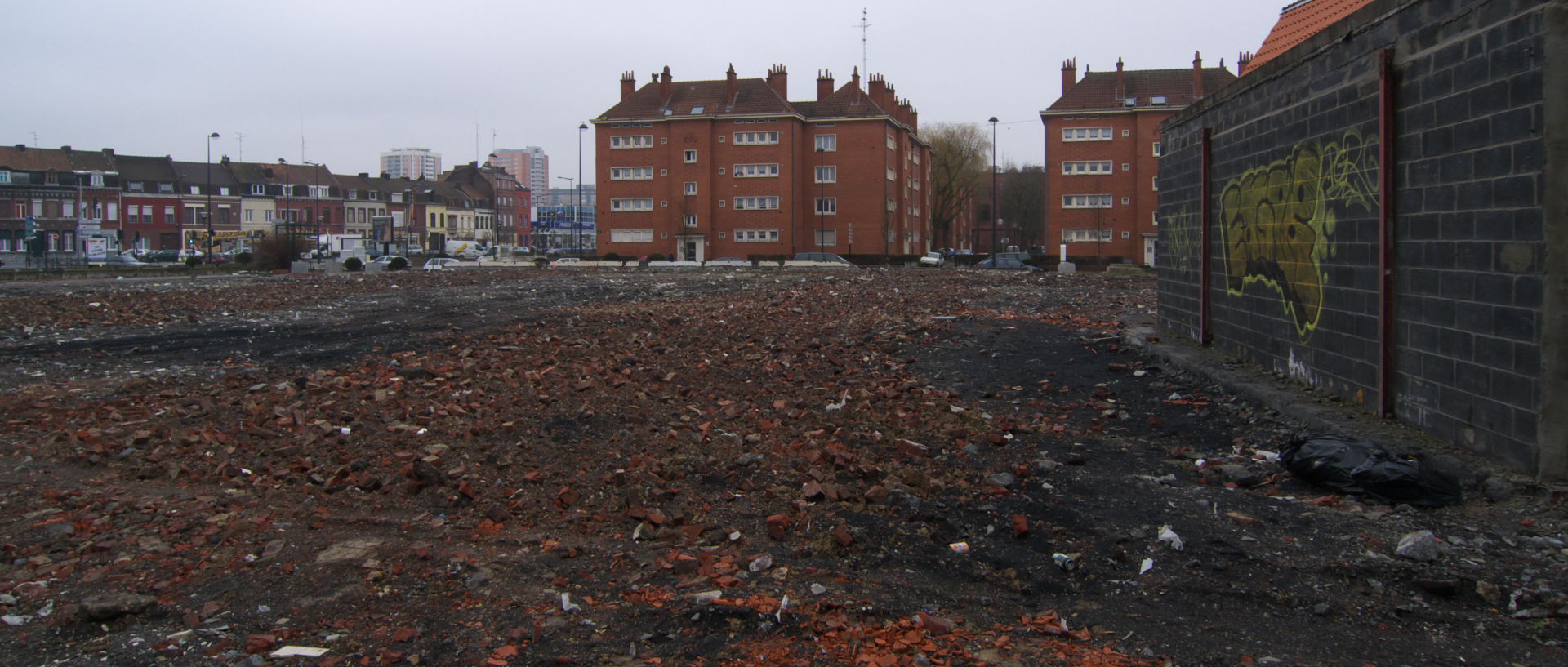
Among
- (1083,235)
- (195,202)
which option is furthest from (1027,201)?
(195,202)

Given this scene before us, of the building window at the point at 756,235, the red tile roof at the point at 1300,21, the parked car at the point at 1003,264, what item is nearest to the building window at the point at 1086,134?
the parked car at the point at 1003,264

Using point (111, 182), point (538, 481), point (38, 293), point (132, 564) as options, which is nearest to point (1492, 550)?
point (538, 481)

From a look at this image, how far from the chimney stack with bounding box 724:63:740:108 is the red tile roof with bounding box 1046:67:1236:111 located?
20191 millimetres

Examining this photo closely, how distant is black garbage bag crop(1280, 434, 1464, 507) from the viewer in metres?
5.23

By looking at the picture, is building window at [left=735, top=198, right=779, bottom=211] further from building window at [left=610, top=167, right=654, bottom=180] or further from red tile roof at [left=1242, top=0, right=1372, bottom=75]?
red tile roof at [left=1242, top=0, right=1372, bottom=75]

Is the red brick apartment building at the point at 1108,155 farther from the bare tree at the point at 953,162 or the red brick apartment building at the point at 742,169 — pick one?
the bare tree at the point at 953,162

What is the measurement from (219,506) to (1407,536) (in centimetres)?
605

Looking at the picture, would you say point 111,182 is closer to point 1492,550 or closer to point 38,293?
point 38,293

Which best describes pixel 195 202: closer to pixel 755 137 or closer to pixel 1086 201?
pixel 755 137

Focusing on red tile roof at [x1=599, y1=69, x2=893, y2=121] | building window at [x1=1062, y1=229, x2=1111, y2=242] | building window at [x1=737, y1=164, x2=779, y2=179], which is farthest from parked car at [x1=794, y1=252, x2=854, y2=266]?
building window at [x1=1062, y1=229, x2=1111, y2=242]

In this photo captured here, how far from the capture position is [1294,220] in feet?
28.1

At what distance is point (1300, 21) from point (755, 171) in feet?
164

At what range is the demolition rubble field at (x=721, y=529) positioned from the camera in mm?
3713

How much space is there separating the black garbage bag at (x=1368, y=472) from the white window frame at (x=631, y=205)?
61.6 meters
